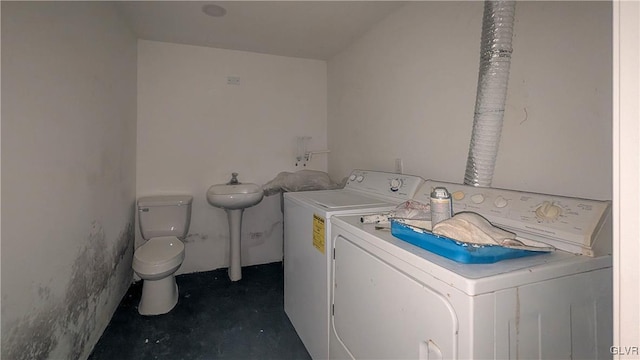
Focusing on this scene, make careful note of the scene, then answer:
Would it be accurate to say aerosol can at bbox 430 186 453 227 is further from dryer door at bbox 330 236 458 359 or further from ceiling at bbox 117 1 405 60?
ceiling at bbox 117 1 405 60

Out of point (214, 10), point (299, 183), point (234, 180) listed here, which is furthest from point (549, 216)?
point (234, 180)

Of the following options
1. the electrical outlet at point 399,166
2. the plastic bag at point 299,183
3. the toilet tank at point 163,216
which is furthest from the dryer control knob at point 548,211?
the toilet tank at point 163,216

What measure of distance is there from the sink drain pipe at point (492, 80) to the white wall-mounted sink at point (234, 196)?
5.94ft

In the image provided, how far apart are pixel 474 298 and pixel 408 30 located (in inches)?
69.1

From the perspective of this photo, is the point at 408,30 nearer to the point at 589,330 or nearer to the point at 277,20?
the point at 277,20

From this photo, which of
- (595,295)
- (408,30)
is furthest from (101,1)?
(595,295)

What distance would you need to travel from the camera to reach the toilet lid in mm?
1886

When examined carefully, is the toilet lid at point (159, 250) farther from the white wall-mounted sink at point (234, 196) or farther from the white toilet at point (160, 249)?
the white wall-mounted sink at point (234, 196)

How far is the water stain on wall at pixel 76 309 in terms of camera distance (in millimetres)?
1030

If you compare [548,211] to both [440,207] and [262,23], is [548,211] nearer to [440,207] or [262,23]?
[440,207]

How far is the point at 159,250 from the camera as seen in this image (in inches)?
79.7

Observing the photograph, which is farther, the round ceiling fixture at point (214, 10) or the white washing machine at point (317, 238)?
the round ceiling fixture at point (214, 10)

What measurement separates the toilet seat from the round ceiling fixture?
180cm

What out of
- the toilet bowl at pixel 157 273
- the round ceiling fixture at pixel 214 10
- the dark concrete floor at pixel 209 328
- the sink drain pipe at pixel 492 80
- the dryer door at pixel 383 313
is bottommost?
the dark concrete floor at pixel 209 328
